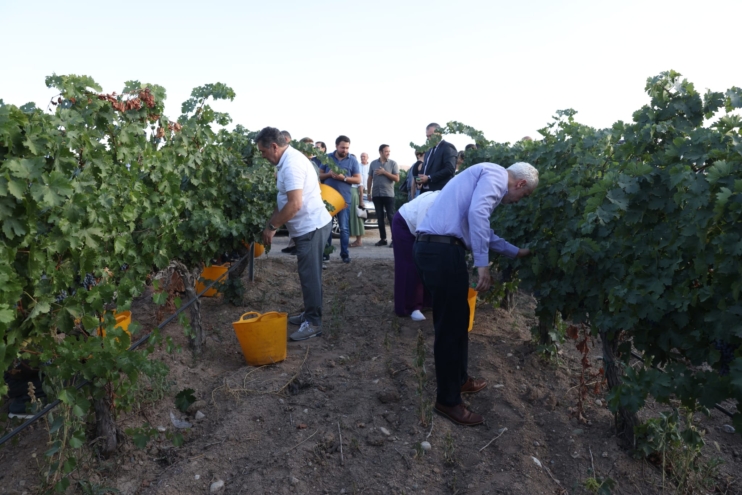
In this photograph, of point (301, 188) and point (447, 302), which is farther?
point (301, 188)

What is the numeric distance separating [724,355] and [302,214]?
3.25 metres

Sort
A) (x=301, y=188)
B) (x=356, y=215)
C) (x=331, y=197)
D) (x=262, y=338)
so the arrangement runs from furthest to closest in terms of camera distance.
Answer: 1. (x=356, y=215)
2. (x=331, y=197)
3. (x=301, y=188)
4. (x=262, y=338)

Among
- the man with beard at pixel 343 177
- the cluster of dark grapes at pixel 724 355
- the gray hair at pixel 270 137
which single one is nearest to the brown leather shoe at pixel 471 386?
the cluster of dark grapes at pixel 724 355

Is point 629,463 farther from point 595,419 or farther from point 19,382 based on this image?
point 19,382

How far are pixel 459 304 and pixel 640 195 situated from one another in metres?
1.18

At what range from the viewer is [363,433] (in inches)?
131

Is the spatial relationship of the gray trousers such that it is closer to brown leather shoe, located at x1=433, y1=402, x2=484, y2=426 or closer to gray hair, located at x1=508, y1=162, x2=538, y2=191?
brown leather shoe, located at x1=433, y1=402, x2=484, y2=426

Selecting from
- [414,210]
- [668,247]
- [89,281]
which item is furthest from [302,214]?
[668,247]

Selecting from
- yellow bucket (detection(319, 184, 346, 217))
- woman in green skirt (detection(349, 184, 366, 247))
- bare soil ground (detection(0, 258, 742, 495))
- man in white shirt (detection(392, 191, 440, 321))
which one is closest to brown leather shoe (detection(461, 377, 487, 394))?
bare soil ground (detection(0, 258, 742, 495))

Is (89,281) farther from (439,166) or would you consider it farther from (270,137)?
(439,166)

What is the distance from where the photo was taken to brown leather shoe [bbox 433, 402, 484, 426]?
3488 millimetres

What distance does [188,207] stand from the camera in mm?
4488

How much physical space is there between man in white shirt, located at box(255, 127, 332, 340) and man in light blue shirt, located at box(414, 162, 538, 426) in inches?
58.4

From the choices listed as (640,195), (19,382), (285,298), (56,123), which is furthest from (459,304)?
(285,298)
